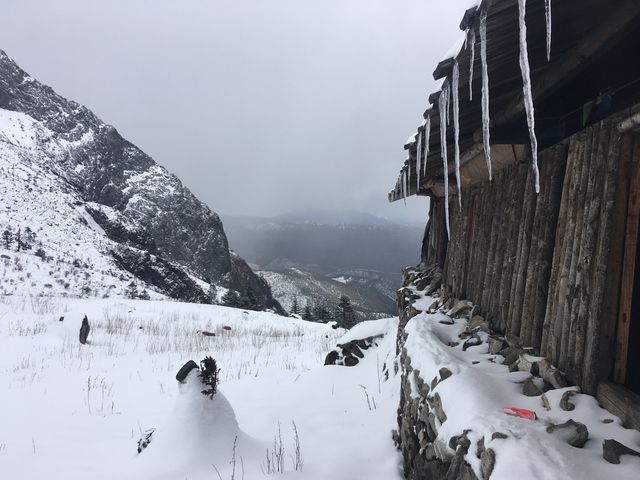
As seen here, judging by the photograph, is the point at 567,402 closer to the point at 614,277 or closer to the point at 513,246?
the point at 614,277

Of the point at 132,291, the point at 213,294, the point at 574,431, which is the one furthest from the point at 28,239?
the point at 574,431

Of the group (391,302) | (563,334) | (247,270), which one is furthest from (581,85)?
(391,302)

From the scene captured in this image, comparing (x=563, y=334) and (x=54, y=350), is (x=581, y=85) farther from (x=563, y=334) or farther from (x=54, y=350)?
(x=54, y=350)

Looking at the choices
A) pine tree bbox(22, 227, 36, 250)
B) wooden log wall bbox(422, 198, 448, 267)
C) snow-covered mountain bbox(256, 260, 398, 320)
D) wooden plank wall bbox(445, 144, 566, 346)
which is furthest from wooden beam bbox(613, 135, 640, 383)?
snow-covered mountain bbox(256, 260, 398, 320)

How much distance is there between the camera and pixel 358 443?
13.0ft

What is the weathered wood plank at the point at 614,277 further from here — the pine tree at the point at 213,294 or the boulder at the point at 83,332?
the pine tree at the point at 213,294

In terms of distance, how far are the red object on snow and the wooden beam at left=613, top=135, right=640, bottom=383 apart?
52 centimetres

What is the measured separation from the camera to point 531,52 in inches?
99.9

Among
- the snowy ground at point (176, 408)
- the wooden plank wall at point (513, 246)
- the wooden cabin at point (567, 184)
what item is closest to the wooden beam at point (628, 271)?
the wooden cabin at point (567, 184)

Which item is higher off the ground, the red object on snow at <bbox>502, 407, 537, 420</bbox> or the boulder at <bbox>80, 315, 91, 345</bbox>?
the red object on snow at <bbox>502, 407, 537, 420</bbox>

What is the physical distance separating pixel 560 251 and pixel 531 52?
4.30 feet

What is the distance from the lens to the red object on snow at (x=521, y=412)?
204 centimetres

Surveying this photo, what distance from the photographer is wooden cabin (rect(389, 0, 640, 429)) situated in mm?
2107

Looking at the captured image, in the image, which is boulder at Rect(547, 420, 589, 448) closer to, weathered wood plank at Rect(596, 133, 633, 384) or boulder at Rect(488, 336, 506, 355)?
weathered wood plank at Rect(596, 133, 633, 384)
